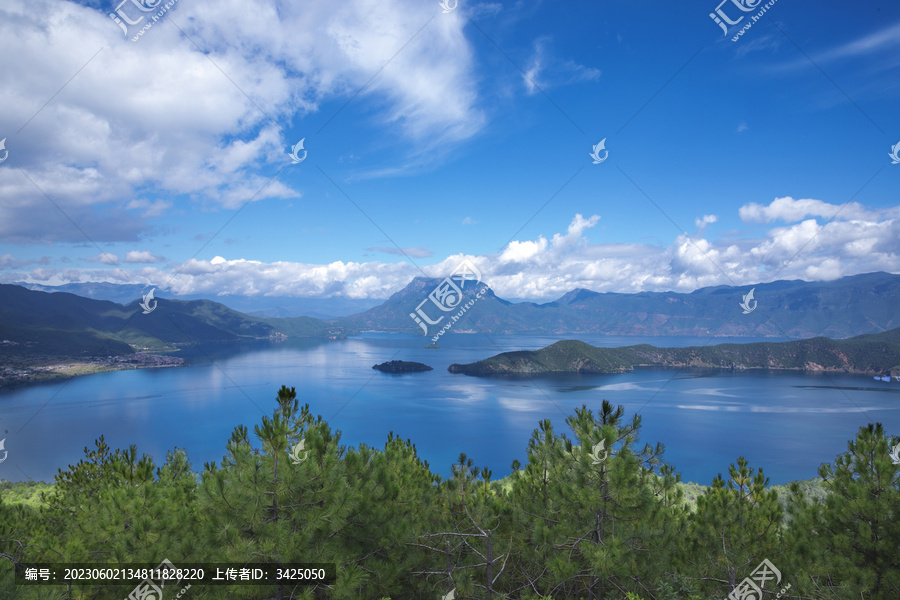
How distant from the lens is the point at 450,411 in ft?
240

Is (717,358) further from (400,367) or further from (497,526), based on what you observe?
(497,526)

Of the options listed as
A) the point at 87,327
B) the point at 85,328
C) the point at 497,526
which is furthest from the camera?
the point at 87,327

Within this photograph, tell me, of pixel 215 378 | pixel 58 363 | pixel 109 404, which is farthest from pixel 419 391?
pixel 58 363

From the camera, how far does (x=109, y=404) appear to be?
246 feet

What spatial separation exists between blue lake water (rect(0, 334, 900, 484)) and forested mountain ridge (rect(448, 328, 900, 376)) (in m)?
7.99

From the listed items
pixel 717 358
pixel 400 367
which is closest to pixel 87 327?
pixel 400 367

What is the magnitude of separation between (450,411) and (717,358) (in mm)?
103975

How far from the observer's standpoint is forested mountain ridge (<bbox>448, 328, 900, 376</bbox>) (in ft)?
371

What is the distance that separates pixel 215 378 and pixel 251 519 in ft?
366

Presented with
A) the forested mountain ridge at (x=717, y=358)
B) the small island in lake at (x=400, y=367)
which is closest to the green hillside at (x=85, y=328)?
the small island in lake at (x=400, y=367)

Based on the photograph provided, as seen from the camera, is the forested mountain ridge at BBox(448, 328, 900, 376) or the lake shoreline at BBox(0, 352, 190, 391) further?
the forested mountain ridge at BBox(448, 328, 900, 376)

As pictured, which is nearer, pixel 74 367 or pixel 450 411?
pixel 450 411

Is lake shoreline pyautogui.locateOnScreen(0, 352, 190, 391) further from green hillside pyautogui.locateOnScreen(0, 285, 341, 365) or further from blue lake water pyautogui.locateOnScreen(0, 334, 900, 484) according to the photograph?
blue lake water pyautogui.locateOnScreen(0, 334, 900, 484)

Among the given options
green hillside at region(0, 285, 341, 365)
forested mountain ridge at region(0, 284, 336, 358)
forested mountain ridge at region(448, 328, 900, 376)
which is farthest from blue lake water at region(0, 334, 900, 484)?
forested mountain ridge at region(0, 284, 336, 358)
